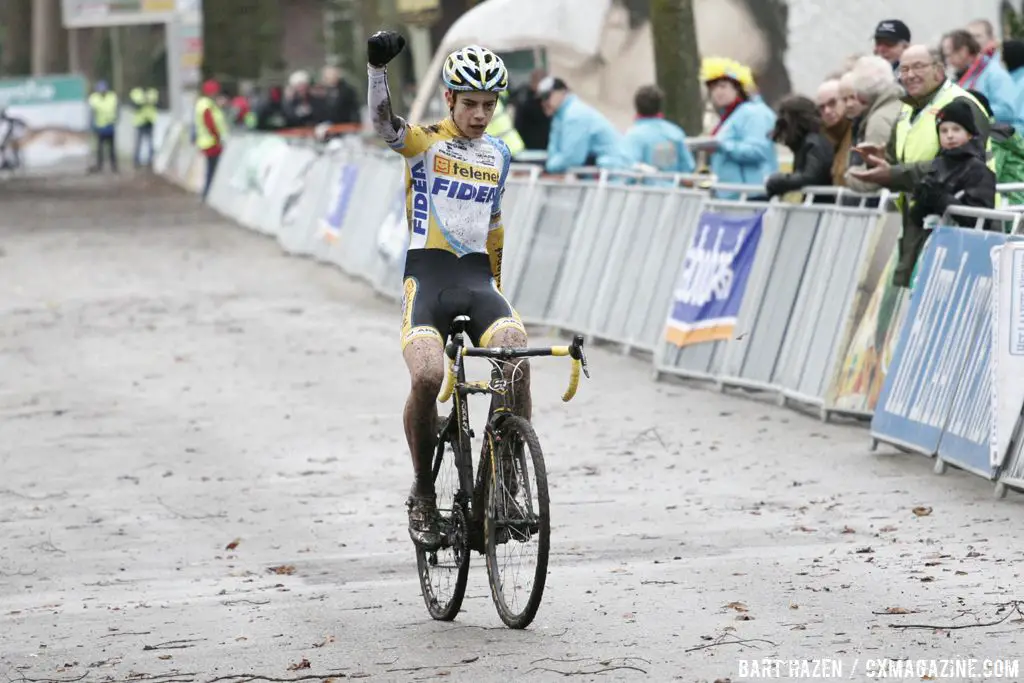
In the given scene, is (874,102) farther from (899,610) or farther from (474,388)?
(474,388)

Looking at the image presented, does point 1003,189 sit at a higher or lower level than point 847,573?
higher

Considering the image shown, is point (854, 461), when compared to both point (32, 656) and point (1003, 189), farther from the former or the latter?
point (32, 656)

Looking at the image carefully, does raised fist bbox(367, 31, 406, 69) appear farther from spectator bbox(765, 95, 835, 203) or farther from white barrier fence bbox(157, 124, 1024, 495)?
spectator bbox(765, 95, 835, 203)

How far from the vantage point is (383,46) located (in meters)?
7.52

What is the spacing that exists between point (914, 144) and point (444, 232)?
4.65 m

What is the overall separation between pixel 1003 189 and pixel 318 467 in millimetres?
4298

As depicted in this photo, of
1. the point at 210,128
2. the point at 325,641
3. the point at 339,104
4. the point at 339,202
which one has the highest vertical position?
the point at 325,641

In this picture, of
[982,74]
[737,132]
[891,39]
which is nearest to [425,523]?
[891,39]

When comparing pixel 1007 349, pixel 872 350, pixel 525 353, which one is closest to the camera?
pixel 525 353

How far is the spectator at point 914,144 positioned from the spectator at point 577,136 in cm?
631

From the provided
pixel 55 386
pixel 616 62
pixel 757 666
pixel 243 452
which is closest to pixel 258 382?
pixel 55 386

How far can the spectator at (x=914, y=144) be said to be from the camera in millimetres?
11492

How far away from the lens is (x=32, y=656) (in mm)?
7480

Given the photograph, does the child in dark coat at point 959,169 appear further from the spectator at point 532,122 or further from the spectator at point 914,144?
the spectator at point 532,122
